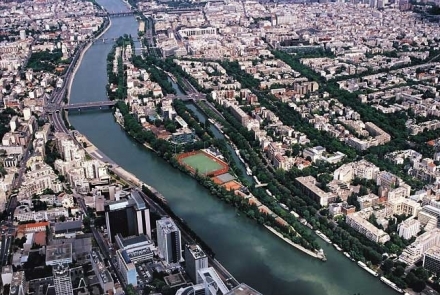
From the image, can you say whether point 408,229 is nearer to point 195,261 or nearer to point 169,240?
point 195,261

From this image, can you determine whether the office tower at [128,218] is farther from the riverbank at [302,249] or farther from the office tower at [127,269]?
the riverbank at [302,249]

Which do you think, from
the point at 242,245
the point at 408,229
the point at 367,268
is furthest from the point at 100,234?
the point at 408,229

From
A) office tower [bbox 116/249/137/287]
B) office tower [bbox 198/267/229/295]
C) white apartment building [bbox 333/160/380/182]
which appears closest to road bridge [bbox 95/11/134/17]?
white apartment building [bbox 333/160/380/182]

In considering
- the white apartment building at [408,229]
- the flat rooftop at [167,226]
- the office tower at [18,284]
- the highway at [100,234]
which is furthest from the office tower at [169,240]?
the white apartment building at [408,229]

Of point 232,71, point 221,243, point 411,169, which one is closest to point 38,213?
point 221,243

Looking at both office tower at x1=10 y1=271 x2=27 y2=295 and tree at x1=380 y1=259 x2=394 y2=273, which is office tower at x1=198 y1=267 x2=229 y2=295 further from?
tree at x1=380 y1=259 x2=394 y2=273

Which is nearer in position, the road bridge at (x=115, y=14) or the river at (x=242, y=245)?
the river at (x=242, y=245)
